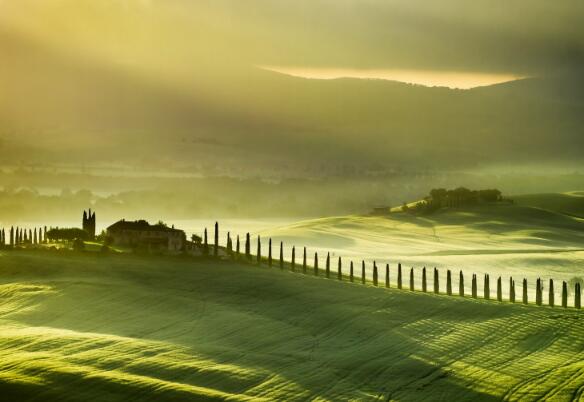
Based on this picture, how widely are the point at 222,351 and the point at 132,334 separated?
239 inches

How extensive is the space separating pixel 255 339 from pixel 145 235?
39838 millimetres

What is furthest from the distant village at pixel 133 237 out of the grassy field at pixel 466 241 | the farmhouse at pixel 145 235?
the grassy field at pixel 466 241

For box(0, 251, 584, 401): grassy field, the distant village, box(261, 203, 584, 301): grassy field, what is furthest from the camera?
box(261, 203, 584, 301): grassy field

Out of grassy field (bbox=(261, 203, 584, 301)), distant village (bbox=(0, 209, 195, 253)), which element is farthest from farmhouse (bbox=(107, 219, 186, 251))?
grassy field (bbox=(261, 203, 584, 301))

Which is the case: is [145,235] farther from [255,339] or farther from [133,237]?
[255,339]

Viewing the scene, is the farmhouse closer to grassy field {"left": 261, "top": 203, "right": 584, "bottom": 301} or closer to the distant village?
the distant village

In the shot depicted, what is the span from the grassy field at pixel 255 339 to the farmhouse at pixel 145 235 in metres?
10.1

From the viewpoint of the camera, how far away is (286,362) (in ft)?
141

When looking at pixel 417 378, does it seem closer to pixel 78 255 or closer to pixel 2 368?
pixel 2 368

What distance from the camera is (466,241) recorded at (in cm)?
14688

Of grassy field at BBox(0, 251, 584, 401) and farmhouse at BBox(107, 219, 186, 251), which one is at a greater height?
farmhouse at BBox(107, 219, 186, 251)

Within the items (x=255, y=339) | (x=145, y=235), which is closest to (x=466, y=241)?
(x=145, y=235)

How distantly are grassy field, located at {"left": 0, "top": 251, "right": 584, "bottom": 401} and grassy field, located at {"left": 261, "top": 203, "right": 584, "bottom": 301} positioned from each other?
69.7ft

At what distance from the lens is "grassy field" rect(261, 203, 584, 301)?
10281 centimetres
